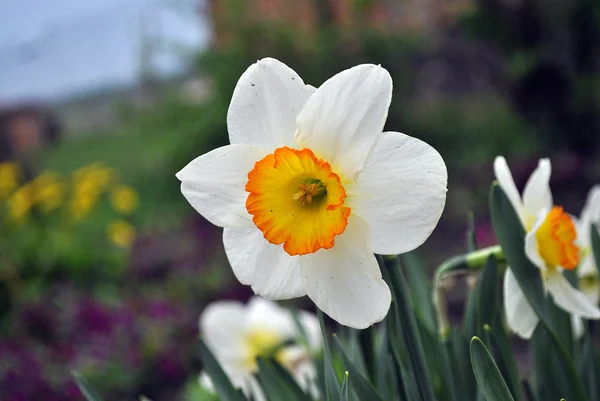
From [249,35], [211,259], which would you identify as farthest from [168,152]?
[211,259]

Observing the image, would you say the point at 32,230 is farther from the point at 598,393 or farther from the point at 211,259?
the point at 598,393

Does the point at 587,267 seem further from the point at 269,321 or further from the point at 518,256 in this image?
the point at 269,321

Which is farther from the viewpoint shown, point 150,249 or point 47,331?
point 150,249

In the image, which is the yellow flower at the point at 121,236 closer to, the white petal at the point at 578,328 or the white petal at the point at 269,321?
the white petal at the point at 269,321

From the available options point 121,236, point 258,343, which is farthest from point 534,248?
point 121,236

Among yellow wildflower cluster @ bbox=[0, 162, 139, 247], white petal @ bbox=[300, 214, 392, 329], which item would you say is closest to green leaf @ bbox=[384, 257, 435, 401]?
white petal @ bbox=[300, 214, 392, 329]

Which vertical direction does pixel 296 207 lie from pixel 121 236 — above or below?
above
